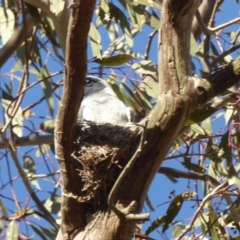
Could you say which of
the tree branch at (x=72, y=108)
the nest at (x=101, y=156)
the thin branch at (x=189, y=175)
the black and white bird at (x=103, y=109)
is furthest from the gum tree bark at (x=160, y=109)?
the thin branch at (x=189, y=175)

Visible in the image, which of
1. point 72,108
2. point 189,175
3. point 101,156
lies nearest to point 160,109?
point 72,108

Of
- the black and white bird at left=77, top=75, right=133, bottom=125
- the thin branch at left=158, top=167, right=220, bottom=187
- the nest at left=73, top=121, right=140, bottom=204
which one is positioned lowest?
the thin branch at left=158, top=167, right=220, bottom=187

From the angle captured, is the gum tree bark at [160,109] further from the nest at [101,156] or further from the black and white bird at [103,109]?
the black and white bird at [103,109]

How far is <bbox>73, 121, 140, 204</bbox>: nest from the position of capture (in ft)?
8.21

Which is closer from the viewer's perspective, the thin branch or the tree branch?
the tree branch

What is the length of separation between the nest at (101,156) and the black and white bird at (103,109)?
49 centimetres

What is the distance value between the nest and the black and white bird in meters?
0.49

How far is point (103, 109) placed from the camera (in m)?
3.68

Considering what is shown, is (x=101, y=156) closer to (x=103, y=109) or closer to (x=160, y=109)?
(x=160, y=109)

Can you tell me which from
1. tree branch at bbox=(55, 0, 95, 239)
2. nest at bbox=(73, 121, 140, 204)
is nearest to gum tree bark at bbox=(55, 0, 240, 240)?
tree branch at bbox=(55, 0, 95, 239)

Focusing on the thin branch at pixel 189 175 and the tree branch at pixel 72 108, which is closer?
the tree branch at pixel 72 108

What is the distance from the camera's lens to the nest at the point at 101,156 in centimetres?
250

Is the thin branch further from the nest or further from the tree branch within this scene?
the tree branch

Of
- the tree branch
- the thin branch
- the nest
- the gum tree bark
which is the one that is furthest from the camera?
the thin branch
